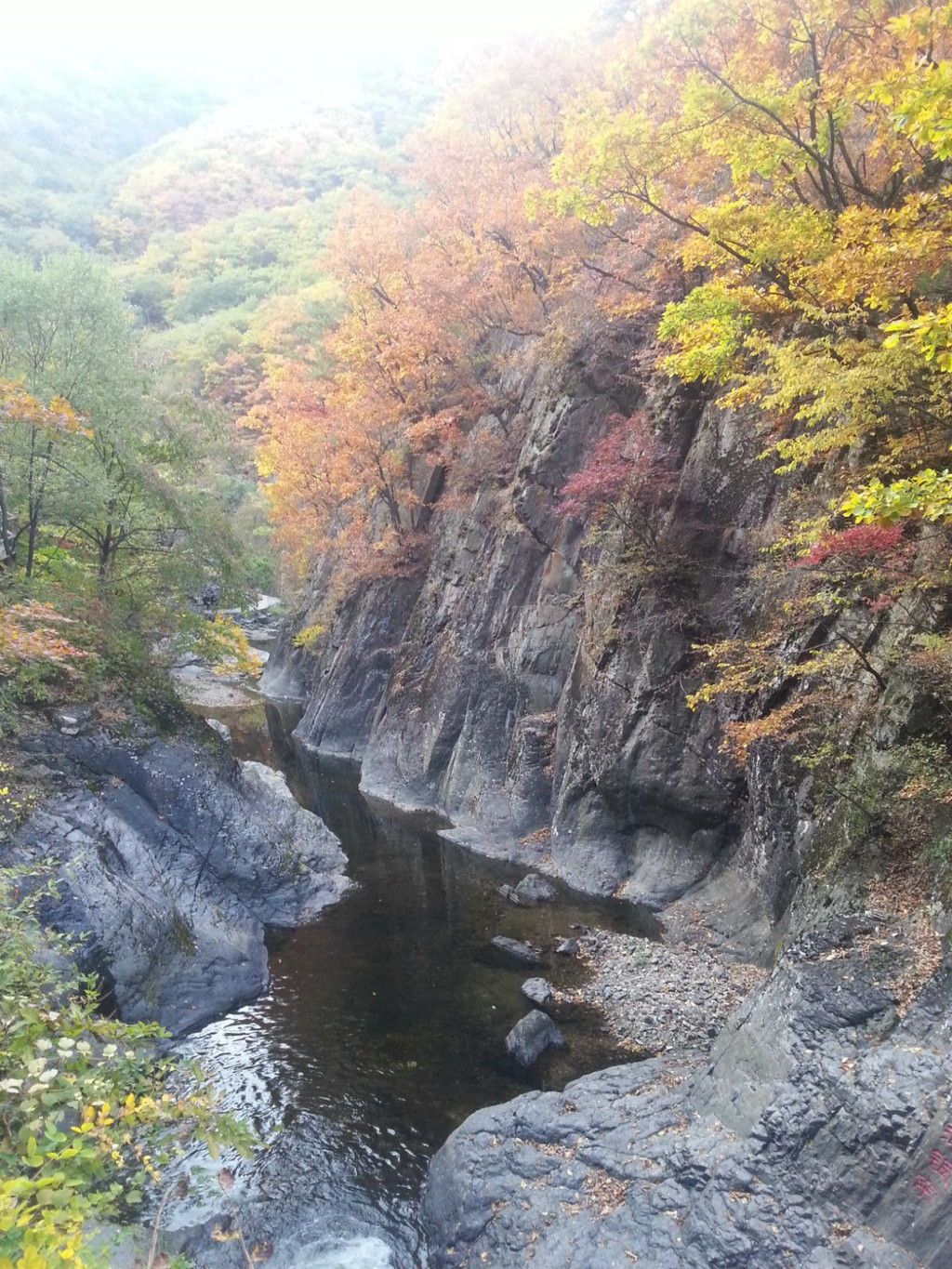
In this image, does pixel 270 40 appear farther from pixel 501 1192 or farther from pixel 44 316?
pixel 501 1192

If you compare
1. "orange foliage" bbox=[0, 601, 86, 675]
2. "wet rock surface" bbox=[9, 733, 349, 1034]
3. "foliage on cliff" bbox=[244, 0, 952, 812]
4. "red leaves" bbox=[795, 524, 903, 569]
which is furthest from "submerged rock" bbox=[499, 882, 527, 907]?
"orange foliage" bbox=[0, 601, 86, 675]

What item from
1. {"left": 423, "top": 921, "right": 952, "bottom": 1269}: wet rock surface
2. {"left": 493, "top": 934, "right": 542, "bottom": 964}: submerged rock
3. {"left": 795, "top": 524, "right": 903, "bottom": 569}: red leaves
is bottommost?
{"left": 493, "top": 934, "right": 542, "bottom": 964}: submerged rock

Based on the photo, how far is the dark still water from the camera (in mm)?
8102

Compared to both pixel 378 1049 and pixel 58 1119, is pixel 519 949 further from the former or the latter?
pixel 58 1119

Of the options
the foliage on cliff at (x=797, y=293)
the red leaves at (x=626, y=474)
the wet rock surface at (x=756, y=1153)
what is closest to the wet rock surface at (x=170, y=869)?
the wet rock surface at (x=756, y=1153)

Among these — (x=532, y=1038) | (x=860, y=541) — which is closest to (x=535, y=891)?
(x=532, y=1038)

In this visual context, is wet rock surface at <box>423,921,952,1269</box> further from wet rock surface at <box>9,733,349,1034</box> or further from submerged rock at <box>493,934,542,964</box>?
wet rock surface at <box>9,733,349,1034</box>

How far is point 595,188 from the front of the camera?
40.4ft

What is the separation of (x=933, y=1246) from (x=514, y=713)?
1629 cm

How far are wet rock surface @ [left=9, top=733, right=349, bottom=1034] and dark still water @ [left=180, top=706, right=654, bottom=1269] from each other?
731mm

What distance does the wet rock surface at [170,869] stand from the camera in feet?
36.7

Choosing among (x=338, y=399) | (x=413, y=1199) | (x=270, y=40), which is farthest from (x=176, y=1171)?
(x=270, y=40)

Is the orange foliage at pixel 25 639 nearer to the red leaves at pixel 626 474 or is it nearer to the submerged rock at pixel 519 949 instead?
the submerged rock at pixel 519 949

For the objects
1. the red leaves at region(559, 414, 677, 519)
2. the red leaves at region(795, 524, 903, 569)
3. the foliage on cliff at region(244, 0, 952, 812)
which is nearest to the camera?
the foliage on cliff at region(244, 0, 952, 812)
